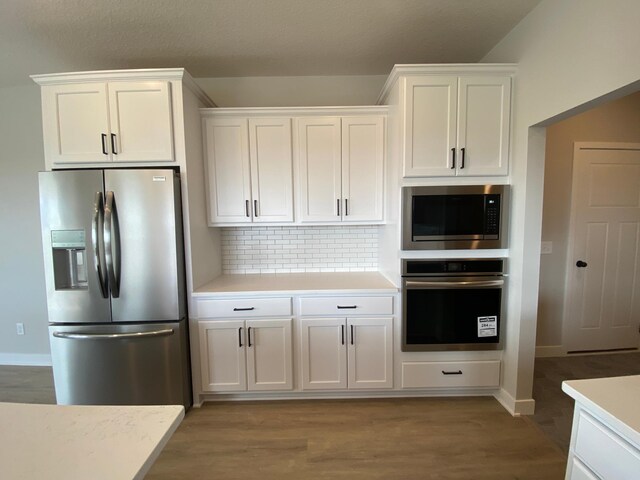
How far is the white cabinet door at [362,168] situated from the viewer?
2.38 m

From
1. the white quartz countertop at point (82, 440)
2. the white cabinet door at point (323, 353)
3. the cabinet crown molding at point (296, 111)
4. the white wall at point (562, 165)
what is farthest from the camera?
the white wall at point (562, 165)

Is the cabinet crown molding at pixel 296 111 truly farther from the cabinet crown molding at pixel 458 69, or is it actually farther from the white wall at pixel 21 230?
the white wall at pixel 21 230

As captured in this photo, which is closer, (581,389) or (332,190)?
(581,389)

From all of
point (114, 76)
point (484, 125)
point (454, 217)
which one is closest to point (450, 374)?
point (454, 217)

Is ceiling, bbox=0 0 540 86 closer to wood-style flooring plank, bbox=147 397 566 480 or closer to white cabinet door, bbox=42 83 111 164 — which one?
white cabinet door, bbox=42 83 111 164

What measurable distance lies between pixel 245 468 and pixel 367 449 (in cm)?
78

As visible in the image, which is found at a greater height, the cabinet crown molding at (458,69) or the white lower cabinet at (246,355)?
the cabinet crown molding at (458,69)

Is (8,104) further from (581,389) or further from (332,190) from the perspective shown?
(581,389)

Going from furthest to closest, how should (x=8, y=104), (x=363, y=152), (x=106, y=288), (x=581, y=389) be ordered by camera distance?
(x=8, y=104), (x=363, y=152), (x=106, y=288), (x=581, y=389)

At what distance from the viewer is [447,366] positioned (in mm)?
2186

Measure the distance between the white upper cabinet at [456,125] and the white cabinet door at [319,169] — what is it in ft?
2.02

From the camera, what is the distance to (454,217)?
2068 mm

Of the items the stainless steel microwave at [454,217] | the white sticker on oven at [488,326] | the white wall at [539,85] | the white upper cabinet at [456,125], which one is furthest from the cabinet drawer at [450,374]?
the white upper cabinet at [456,125]

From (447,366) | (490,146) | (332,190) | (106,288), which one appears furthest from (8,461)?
(490,146)
